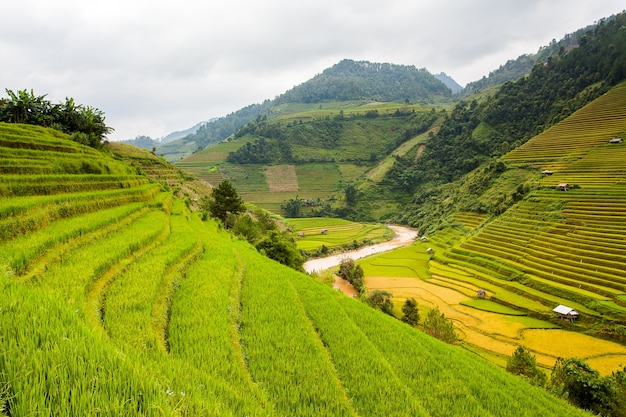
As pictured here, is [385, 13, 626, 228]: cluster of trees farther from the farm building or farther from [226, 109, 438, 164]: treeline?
the farm building

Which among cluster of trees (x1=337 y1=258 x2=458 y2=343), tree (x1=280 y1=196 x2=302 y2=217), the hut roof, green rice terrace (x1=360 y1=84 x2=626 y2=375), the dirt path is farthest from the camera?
tree (x1=280 y1=196 x2=302 y2=217)

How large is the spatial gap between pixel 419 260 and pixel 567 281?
1860 cm

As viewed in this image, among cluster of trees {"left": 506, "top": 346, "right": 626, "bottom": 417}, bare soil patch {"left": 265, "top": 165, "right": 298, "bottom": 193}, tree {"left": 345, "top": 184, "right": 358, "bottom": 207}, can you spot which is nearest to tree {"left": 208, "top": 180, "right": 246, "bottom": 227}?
cluster of trees {"left": 506, "top": 346, "right": 626, "bottom": 417}

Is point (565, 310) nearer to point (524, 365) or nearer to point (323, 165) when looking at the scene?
point (524, 365)

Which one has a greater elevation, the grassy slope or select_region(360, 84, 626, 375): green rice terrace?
the grassy slope

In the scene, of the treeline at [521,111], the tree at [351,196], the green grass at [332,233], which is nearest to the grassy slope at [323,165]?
the tree at [351,196]

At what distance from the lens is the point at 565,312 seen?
23.0m

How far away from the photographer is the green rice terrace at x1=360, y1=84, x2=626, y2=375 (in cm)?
2187

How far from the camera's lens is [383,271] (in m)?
40.8

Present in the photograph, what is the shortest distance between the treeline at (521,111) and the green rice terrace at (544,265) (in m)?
22.3

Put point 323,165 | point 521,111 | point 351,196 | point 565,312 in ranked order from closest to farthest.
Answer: point 565,312
point 521,111
point 351,196
point 323,165

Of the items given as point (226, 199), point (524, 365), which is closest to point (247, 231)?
point (226, 199)

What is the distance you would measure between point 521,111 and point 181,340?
105 m

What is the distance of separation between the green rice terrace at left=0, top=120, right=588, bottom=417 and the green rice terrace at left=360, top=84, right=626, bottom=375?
1767 cm
